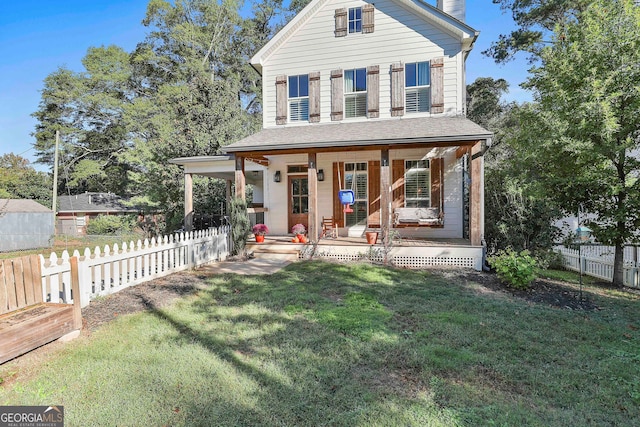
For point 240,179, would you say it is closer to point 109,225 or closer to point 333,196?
point 333,196

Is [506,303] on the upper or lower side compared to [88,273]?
lower

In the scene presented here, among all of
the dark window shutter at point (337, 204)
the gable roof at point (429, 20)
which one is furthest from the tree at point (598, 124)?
the dark window shutter at point (337, 204)

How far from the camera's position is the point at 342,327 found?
13.7 feet

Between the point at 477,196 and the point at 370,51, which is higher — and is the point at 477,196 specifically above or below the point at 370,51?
→ below

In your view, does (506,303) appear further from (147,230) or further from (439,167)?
(147,230)

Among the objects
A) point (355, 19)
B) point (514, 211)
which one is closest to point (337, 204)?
point (514, 211)

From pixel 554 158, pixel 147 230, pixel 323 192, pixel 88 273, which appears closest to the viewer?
pixel 88 273

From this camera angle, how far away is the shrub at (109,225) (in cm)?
2060

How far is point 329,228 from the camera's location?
10.8 m

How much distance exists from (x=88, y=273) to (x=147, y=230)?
14.4 metres

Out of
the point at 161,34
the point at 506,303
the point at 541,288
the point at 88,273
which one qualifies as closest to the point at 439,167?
the point at 541,288

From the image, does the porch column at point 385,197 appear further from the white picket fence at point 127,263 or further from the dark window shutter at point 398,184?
the white picket fence at point 127,263

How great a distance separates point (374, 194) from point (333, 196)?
1399mm

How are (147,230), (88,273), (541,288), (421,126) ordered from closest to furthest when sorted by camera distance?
(88,273) < (541,288) < (421,126) < (147,230)
